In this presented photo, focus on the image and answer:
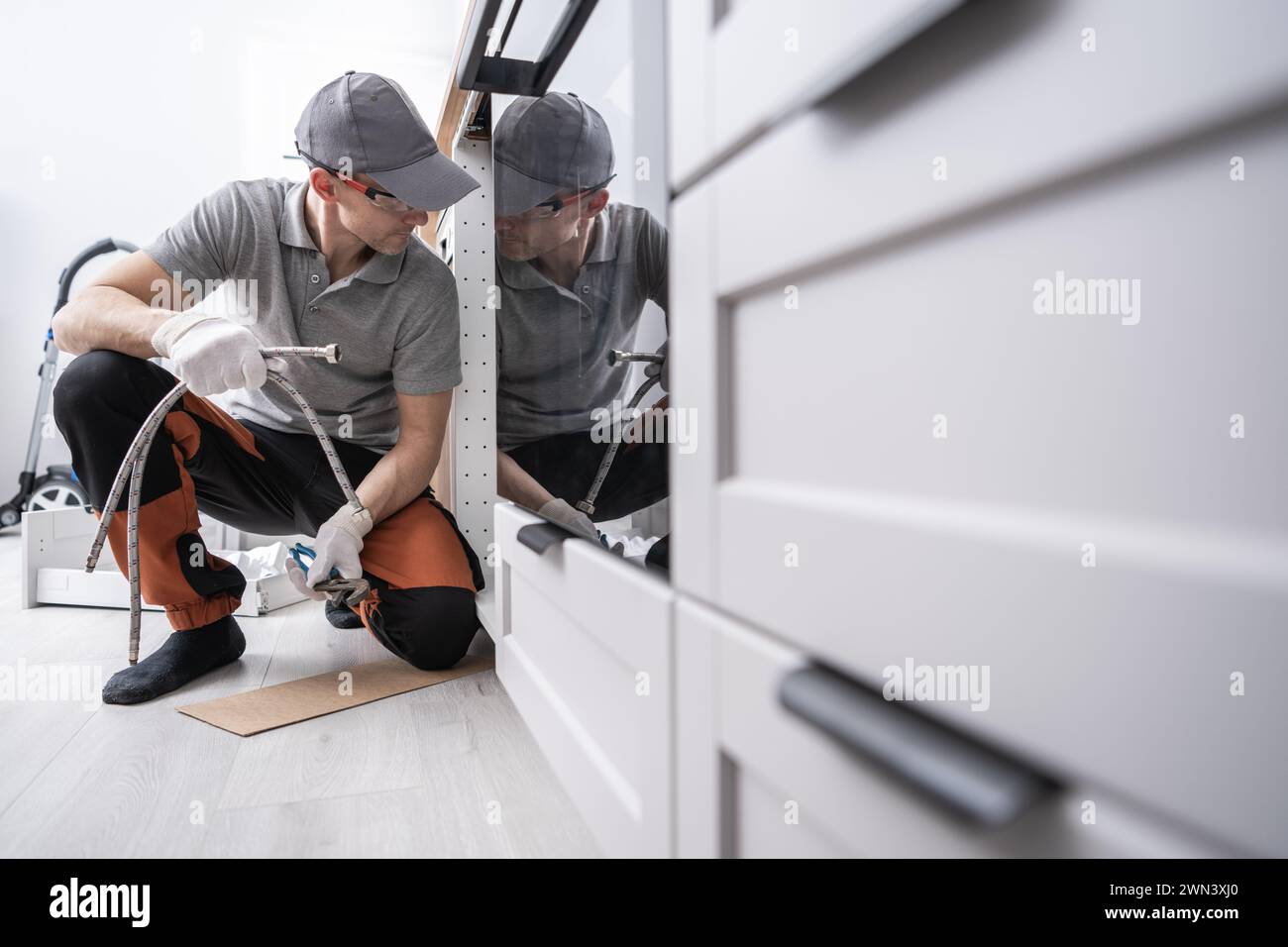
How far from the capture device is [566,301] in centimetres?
87

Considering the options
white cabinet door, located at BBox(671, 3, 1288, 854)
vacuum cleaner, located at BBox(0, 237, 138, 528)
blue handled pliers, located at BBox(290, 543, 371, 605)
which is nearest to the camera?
white cabinet door, located at BBox(671, 3, 1288, 854)

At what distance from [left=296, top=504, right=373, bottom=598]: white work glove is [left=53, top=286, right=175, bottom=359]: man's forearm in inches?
17.1

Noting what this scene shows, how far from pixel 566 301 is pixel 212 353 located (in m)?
0.66

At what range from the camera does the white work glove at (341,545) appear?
4.24 feet

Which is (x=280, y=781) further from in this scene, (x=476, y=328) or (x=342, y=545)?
(x=476, y=328)

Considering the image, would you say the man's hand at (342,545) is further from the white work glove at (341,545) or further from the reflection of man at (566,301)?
the reflection of man at (566,301)

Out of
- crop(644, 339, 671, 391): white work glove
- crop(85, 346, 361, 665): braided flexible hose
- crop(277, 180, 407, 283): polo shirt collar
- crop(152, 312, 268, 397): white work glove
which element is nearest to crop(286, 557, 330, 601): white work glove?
crop(85, 346, 361, 665): braided flexible hose

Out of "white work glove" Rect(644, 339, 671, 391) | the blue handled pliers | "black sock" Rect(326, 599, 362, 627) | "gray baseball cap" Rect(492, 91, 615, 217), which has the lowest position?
"black sock" Rect(326, 599, 362, 627)

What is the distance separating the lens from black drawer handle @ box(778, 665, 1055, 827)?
9.3 inches

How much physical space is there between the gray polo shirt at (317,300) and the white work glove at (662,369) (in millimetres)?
965

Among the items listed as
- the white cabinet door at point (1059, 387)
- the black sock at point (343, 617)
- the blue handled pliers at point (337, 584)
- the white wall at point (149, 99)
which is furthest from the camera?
the white wall at point (149, 99)

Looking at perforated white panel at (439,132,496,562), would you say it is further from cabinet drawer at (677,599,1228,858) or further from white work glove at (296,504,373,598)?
cabinet drawer at (677,599,1228,858)

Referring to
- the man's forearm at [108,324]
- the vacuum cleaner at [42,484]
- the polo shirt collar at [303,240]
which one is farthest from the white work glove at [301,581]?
the vacuum cleaner at [42,484]

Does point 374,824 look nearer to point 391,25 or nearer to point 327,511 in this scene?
point 327,511
